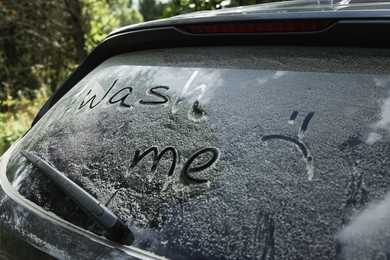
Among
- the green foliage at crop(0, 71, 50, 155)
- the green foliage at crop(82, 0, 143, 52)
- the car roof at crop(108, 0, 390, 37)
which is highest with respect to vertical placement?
the car roof at crop(108, 0, 390, 37)

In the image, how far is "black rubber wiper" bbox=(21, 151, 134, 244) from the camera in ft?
3.89

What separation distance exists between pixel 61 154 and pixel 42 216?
264 mm

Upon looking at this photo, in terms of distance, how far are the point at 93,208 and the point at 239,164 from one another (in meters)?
0.41

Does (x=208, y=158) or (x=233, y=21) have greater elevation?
(x=233, y=21)

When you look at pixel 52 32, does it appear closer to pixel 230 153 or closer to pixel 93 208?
pixel 93 208

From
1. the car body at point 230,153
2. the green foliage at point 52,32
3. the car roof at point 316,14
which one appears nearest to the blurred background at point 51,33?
the green foliage at point 52,32

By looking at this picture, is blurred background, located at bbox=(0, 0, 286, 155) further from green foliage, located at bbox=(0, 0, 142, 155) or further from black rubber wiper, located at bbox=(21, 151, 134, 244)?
black rubber wiper, located at bbox=(21, 151, 134, 244)

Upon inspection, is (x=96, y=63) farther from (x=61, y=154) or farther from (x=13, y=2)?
(x=13, y=2)

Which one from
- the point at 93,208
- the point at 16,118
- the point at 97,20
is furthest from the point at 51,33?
the point at 93,208

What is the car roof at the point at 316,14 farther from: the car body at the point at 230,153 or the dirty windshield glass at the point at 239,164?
the dirty windshield glass at the point at 239,164

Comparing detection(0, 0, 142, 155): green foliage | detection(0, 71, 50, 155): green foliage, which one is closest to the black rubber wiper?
detection(0, 71, 50, 155): green foliage

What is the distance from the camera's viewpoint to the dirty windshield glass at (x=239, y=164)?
97 cm

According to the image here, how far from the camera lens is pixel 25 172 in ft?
5.56

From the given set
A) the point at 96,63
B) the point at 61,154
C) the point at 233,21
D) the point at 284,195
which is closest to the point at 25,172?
the point at 61,154
